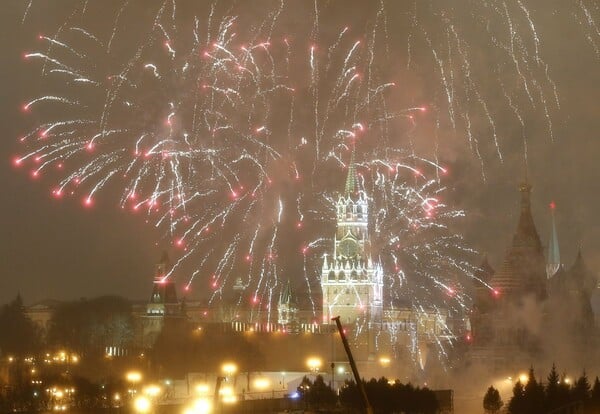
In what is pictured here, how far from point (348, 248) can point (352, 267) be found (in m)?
1.68

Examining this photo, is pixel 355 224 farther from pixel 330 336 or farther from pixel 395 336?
pixel 330 336

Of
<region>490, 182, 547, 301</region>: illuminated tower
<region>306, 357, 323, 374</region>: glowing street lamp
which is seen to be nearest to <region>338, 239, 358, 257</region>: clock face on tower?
<region>490, 182, 547, 301</region>: illuminated tower

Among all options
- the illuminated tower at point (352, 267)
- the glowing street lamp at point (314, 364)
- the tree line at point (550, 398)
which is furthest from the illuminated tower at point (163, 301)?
the tree line at point (550, 398)

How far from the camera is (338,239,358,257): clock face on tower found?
344 feet

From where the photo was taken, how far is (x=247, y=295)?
128m

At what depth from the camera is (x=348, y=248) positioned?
105000 mm

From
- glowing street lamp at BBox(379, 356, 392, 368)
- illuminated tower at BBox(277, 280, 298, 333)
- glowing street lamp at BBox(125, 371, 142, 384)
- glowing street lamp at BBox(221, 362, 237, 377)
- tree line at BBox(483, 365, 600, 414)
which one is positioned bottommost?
tree line at BBox(483, 365, 600, 414)

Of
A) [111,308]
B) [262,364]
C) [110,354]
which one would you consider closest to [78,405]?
[262,364]

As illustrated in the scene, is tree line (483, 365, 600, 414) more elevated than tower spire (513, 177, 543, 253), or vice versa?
tower spire (513, 177, 543, 253)

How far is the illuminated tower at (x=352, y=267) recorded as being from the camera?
103562 mm

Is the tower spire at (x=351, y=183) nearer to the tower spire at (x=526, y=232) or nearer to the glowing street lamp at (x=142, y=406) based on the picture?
the tower spire at (x=526, y=232)

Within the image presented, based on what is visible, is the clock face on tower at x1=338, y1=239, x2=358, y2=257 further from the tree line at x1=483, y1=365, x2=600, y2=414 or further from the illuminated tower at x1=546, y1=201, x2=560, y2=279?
the tree line at x1=483, y1=365, x2=600, y2=414

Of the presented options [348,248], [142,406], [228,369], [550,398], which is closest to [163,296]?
[348,248]

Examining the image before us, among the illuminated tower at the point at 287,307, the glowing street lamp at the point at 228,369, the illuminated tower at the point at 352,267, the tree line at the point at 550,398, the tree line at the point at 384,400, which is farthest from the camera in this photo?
the illuminated tower at the point at 287,307
